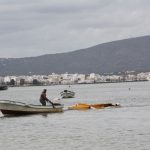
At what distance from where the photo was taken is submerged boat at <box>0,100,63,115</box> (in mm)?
A: 61834

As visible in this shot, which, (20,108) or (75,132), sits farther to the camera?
(20,108)

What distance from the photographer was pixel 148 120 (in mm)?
54844

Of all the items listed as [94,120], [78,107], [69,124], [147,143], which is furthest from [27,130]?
[78,107]

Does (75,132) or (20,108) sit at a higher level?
(20,108)

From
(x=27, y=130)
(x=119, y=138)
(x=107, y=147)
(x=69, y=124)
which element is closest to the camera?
(x=107, y=147)

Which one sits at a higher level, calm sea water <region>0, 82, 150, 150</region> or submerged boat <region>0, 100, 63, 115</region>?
submerged boat <region>0, 100, 63, 115</region>

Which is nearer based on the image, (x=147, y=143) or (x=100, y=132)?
(x=147, y=143)

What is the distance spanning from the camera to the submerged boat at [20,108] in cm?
6183

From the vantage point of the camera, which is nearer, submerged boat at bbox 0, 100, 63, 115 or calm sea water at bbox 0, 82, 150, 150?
calm sea water at bbox 0, 82, 150, 150

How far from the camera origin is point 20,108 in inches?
2479

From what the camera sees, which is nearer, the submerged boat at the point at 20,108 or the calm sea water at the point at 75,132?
the calm sea water at the point at 75,132

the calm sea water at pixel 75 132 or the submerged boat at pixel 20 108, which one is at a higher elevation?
the submerged boat at pixel 20 108

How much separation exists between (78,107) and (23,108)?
1234cm

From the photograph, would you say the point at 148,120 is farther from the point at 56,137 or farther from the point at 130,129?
the point at 56,137
